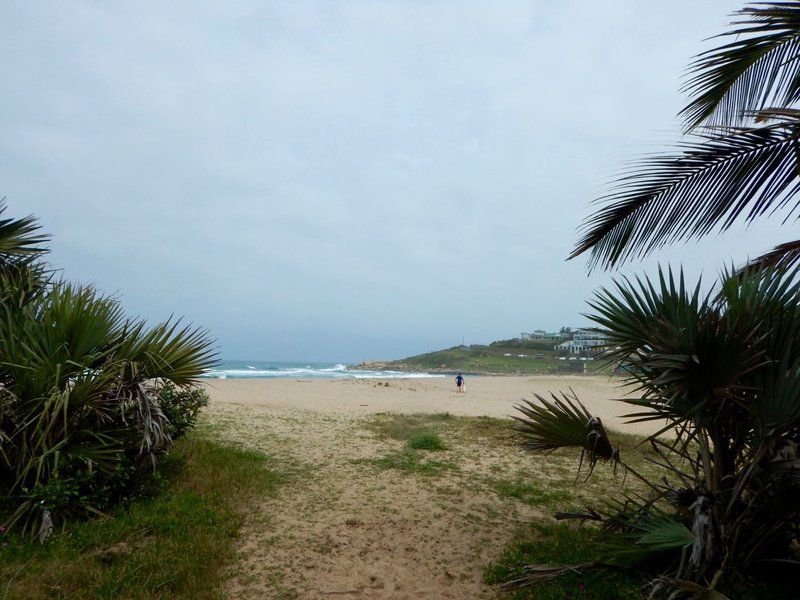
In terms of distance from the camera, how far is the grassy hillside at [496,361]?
267ft

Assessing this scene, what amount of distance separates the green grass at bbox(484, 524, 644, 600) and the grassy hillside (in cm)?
7246

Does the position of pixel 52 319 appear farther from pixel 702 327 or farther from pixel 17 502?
pixel 702 327

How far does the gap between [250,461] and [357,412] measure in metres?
7.88

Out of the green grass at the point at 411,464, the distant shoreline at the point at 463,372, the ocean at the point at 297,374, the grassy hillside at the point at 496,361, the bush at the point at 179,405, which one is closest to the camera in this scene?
the bush at the point at 179,405

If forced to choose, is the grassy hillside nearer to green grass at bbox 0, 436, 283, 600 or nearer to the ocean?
the ocean

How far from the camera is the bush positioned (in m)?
5.16

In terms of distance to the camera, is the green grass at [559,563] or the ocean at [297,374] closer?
the green grass at [559,563]

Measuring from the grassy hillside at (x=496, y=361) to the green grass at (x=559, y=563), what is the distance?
238 ft

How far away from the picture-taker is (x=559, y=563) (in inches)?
151

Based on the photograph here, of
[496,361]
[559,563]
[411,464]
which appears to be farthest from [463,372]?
[559,563]

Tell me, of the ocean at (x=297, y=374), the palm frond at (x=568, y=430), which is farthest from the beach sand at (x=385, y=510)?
the ocean at (x=297, y=374)

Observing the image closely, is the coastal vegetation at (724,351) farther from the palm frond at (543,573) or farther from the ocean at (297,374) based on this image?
the ocean at (297,374)

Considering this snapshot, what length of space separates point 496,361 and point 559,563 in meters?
95.0

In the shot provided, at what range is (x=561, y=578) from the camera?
11.8 feet
